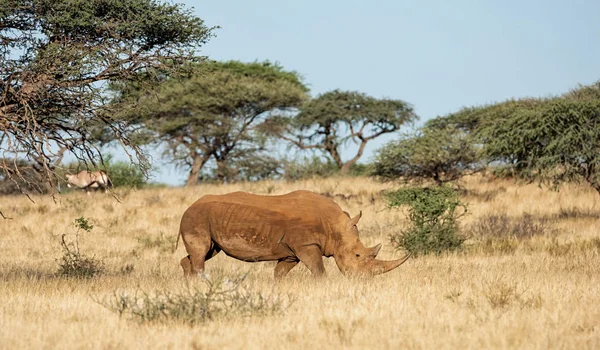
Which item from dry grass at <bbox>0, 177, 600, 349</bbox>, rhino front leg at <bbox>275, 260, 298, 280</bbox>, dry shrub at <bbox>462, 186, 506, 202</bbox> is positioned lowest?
dry grass at <bbox>0, 177, 600, 349</bbox>

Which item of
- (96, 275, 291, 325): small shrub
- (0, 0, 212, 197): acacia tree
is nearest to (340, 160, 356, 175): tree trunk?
(0, 0, 212, 197): acacia tree

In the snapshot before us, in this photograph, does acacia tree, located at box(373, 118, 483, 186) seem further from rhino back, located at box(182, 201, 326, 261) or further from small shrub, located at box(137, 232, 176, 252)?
rhino back, located at box(182, 201, 326, 261)

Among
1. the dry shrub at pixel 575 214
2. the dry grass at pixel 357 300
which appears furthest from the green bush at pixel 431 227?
the dry shrub at pixel 575 214

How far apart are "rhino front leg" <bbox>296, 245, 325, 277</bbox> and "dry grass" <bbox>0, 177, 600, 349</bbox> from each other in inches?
7.7

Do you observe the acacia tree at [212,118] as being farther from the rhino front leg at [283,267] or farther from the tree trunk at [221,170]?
the rhino front leg at [283,267]

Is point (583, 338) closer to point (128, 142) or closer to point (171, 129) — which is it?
point (128, 142)

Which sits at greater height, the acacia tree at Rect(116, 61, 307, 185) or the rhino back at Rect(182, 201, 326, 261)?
the acacia tree at Rect(116, 61, 307, 185)

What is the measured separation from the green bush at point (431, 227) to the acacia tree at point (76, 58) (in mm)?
6855

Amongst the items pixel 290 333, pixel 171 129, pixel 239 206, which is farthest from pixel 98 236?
pixel 171 129

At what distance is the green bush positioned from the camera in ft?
60.8

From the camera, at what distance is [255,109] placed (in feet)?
159

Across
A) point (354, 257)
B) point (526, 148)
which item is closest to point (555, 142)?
point (526, 148)

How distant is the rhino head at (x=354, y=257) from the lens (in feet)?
40.1

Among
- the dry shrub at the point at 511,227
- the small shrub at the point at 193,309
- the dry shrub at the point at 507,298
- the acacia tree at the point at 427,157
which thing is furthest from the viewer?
the acacia tree at the point at 427,157
